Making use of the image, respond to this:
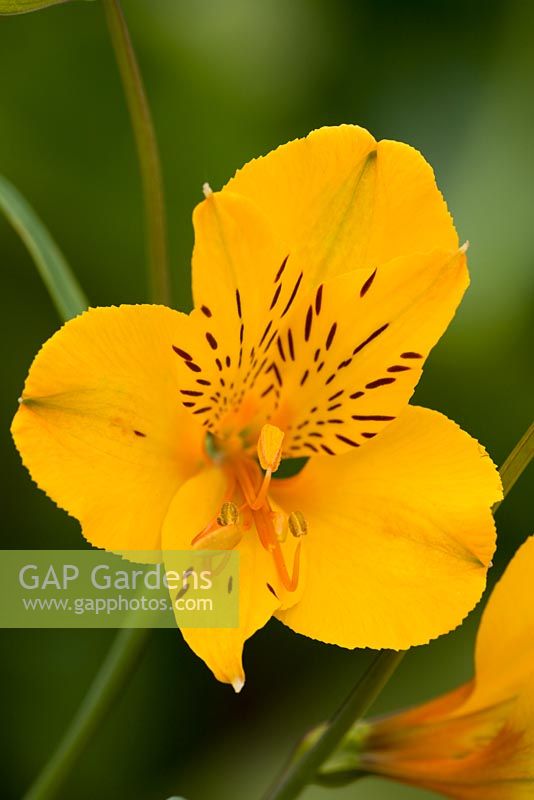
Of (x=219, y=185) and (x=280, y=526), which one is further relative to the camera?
(x=219, y=185)

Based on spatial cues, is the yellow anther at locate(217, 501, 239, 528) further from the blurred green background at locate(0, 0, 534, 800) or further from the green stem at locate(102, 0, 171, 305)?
the blurred green background at locate(0, 0, 534, 800)

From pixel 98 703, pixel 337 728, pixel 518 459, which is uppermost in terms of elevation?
pixel 518 459

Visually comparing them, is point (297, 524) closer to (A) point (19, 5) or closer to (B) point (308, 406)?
(B) point (308, 406)

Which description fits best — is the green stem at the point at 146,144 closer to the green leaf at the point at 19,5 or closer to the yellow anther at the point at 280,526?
the green leaf at the point at 19,5

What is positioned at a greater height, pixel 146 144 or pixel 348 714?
pixel 146 144

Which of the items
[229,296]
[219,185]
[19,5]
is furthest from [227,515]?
[219,185]
